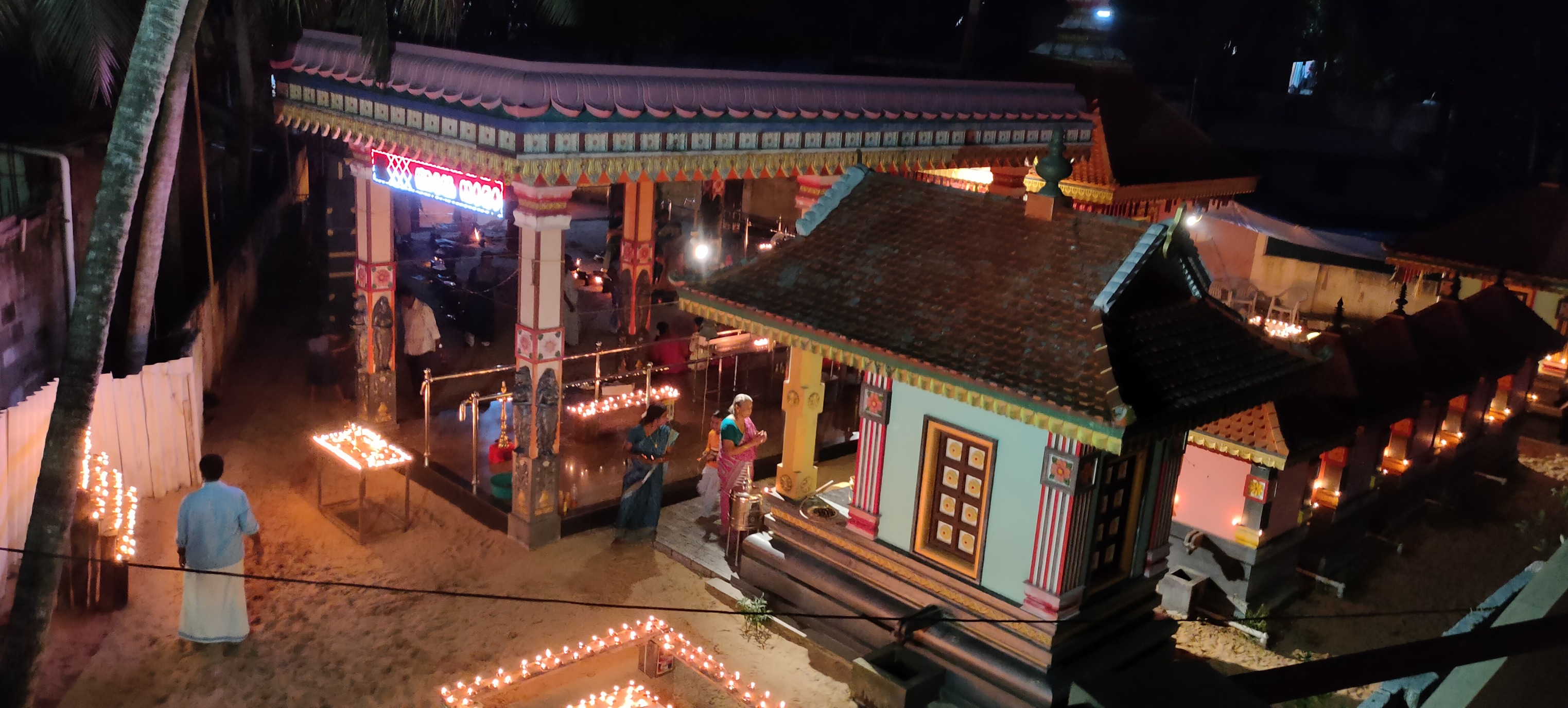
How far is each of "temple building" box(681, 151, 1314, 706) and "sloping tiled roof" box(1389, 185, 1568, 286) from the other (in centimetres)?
1071

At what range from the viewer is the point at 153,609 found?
32.1 feet

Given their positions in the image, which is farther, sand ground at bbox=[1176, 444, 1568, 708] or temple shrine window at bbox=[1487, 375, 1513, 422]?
temple shrine window at bbox=[1487, 375, 1513, 422]

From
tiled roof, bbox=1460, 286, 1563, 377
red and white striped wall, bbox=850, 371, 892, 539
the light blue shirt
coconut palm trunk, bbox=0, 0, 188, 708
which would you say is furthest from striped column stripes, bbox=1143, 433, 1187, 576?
coconut palm trunk, bbox=0, 0, 188, 708

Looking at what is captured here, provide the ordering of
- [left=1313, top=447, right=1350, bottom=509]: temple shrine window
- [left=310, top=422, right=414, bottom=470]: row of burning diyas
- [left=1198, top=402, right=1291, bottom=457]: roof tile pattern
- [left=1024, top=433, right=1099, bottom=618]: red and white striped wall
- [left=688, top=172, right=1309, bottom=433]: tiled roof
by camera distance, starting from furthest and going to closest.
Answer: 1. [left=1313, top=447, right=1350, bottom=509]: temple shrine window
2. [left=310, top=422, right=414, bottom=470]: row of burning diyas
3. [left=1198, top=402, right=1291, bottom=457]: roof tile pattern
4. [left=1024, top=433, right=1099, bottom=618]: red and white striped wall
5. [left=688, top=172, right=1309, bottom=433]: tiled roof

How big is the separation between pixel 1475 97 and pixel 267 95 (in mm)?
30128

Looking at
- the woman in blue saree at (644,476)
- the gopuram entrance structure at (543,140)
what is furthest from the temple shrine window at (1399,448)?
the woman in blue saree at (644,476)

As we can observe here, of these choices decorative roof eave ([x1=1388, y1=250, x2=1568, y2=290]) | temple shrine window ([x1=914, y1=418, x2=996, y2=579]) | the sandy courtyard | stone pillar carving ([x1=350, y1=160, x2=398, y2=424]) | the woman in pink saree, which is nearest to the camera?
the sandy courtyard

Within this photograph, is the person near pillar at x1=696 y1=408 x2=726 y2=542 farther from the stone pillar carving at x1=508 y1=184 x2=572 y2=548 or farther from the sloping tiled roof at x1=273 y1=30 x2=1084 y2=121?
the sloping tiled roof at x1=273 y1=30 x2=1084 y2=121

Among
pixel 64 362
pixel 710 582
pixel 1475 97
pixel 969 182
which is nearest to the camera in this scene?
pixel 64 362

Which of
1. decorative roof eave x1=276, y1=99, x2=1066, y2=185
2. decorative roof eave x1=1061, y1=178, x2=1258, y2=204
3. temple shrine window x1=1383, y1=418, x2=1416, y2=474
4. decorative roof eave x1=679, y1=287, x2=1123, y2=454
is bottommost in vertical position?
temple shrine window x1=1383, y1=418, x2=1416, y2=474

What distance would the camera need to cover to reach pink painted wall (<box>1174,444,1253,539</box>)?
11.3 meters

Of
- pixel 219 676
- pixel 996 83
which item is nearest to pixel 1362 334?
pixel 996 83

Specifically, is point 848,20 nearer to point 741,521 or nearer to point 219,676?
point 741,521

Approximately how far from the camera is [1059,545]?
28.2 ft
